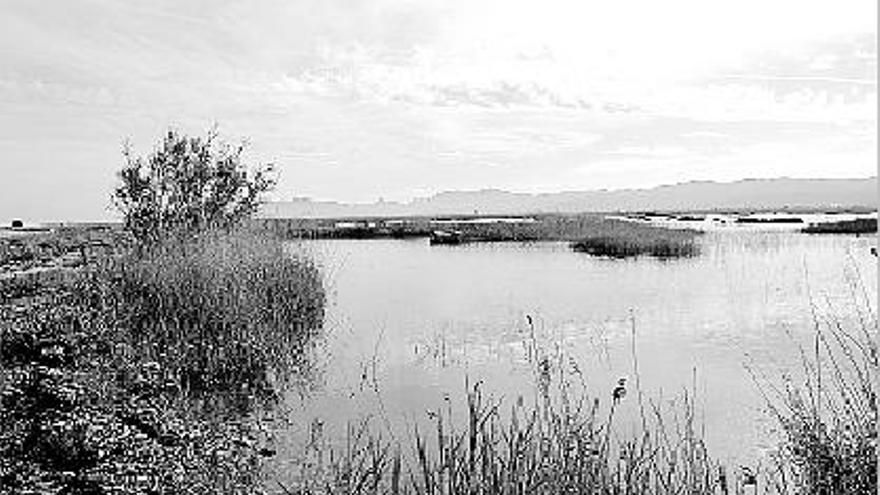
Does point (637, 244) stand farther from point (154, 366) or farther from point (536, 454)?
point (536, 454)

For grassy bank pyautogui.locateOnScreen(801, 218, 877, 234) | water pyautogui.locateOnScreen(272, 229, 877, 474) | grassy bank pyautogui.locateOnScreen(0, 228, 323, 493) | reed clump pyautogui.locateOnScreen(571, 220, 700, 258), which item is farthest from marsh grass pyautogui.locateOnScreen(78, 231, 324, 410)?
grassy bank pyautogui.locateOnScreen(801, 218, 877, 234)

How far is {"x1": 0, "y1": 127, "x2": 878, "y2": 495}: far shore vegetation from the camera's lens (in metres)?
6.22

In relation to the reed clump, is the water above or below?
below

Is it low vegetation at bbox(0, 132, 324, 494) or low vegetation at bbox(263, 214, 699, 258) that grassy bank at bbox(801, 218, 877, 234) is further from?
low vegetation at bbox(0, 132, 324, 494)

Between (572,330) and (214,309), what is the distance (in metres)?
6.65

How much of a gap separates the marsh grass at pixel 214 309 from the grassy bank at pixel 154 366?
30 millimetres

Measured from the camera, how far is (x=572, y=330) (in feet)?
52.7

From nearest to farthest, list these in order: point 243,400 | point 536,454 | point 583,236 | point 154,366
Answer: point 536,454 < point 243,400 < point 154,366 < point 583,236

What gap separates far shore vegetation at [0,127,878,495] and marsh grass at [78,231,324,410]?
0.04 metres

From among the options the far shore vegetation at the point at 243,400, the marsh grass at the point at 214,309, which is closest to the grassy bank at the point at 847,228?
the far shore vegetation at the point at 243,400

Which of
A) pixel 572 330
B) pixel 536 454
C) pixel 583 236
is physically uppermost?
pixel 583 236

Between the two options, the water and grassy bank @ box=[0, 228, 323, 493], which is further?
the water

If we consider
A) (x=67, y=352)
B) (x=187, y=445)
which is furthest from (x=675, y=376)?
(x=67, y=352)

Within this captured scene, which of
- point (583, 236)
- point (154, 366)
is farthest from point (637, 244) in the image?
point (154, 366)
